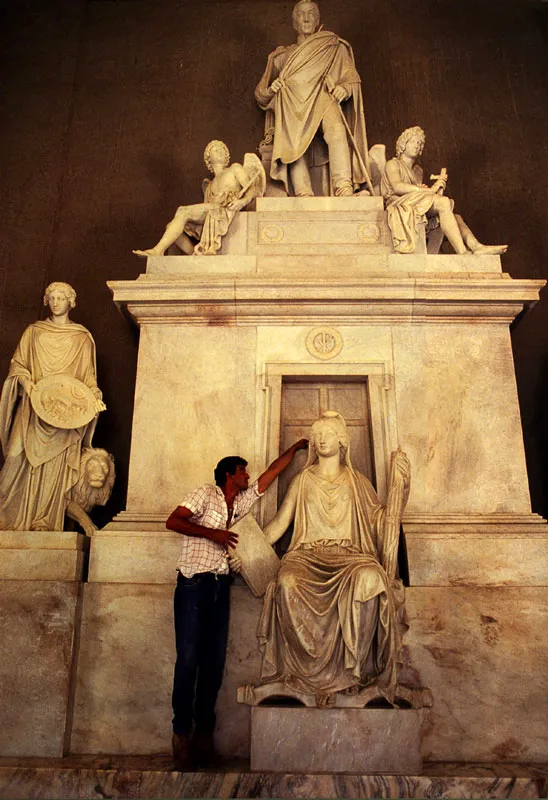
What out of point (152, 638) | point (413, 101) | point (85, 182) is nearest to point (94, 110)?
point (85, 182)

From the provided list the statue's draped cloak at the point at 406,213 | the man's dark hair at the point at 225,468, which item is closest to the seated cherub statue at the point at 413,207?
the statue's draped cloak at the point at 406,213

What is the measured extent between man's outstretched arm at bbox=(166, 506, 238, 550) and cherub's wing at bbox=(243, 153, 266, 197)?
4.15m

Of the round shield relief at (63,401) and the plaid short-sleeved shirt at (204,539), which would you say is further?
the round shield relief at (63,401)

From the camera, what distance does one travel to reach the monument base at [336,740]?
4.93 meters

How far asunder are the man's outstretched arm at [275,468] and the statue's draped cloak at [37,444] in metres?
1.90

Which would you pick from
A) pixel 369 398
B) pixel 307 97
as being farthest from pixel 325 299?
pixel 307 97

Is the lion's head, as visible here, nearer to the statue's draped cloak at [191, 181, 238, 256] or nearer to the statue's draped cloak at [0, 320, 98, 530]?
the statue's draped cloak at [0, 320, 98, 530]

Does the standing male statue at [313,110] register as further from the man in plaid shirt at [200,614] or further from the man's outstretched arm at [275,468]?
the man in plaid shirt at [200,614]

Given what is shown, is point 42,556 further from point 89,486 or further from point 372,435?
point 372,435

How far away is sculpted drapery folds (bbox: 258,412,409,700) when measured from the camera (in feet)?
17.1

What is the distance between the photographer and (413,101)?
1164 centimetres

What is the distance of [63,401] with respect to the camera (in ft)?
23.2

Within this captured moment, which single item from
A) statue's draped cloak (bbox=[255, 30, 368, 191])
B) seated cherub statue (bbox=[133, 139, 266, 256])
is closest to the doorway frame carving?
seated cherub statue (bbox=[133, 139, 266, 256])

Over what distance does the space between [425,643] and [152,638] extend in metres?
2.01
